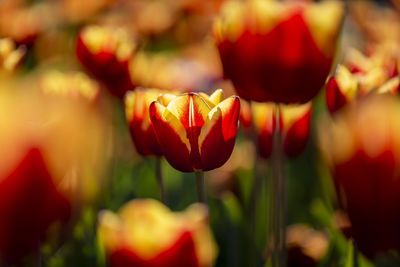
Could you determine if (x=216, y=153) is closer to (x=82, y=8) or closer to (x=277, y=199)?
(x=277, y=199)

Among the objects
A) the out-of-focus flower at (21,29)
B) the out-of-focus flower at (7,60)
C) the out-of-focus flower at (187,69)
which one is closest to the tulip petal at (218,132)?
the out-of-focus flower at (7,60)

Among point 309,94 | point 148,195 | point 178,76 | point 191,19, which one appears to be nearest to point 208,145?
point 309,94

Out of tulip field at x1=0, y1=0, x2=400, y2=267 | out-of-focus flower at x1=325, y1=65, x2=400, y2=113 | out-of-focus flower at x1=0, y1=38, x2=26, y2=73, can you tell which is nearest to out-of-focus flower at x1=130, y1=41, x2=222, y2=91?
tulip field at x1=0, y1=0, x2=400, y2=267

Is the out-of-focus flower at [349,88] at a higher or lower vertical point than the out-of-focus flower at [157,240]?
lower

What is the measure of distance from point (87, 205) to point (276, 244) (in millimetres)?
279

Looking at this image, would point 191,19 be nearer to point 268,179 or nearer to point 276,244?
point 268,179

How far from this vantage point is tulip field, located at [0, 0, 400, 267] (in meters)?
0.34

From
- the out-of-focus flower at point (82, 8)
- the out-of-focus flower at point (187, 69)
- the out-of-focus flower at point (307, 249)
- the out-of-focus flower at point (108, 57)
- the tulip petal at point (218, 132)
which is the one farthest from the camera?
the out-of-focus flower at point (82, 8)

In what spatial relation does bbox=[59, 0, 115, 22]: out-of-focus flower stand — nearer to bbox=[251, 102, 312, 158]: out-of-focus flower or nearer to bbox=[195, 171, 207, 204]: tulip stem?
bbox=[251, 102, 312, 158]: out-of-focus flower

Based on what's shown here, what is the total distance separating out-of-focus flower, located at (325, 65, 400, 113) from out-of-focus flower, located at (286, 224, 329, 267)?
5.9 inches

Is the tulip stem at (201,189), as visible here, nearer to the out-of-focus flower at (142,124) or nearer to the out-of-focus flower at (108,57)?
the out-of-focus flower at (142,124)

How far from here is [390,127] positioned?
36 cm

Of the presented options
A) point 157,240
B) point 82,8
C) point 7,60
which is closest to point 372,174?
point 157,240

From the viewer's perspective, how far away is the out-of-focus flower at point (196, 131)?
466mm
